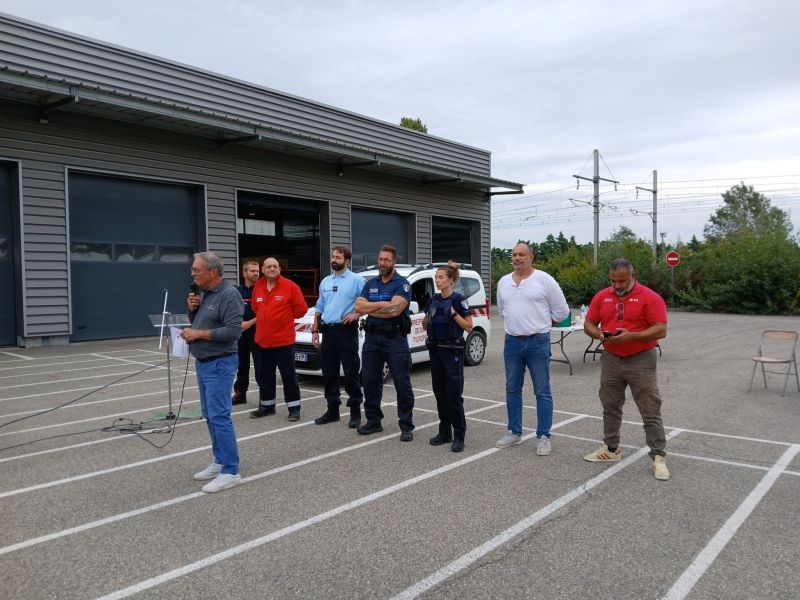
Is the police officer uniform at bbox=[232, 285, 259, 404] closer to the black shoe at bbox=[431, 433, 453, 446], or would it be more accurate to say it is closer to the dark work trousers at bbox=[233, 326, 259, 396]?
the dark work trousers at bbox=[233, 326, 259, 396]

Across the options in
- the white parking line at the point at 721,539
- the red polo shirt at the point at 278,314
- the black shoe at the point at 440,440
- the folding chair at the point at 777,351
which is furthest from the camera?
the folding chair at the point at 777,351

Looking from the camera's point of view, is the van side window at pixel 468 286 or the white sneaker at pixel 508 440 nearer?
the white sneaker at pixel 508 440

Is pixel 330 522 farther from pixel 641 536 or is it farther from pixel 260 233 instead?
pixel 260 233

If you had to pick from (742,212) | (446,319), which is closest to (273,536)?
(446,319)

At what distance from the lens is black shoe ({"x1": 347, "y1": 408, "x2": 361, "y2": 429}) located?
21.3 ft

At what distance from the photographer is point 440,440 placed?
19.2ft

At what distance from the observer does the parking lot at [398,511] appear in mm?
3258

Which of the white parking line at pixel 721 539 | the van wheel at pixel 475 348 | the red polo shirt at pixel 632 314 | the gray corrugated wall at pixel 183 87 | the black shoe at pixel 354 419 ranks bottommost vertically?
the white parking line at pixel 721 539

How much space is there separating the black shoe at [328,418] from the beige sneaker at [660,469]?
3.27 m

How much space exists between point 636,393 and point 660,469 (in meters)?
0.61

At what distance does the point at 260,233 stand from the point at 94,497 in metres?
16.0

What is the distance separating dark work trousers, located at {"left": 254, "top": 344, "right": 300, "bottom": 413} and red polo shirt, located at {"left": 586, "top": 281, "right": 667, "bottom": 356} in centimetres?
338

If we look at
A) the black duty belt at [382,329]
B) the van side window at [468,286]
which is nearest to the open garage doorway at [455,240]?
the van side window at [468,286]

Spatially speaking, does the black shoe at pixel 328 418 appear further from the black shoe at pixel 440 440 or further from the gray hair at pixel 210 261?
the gray hair at pixel 210 261
